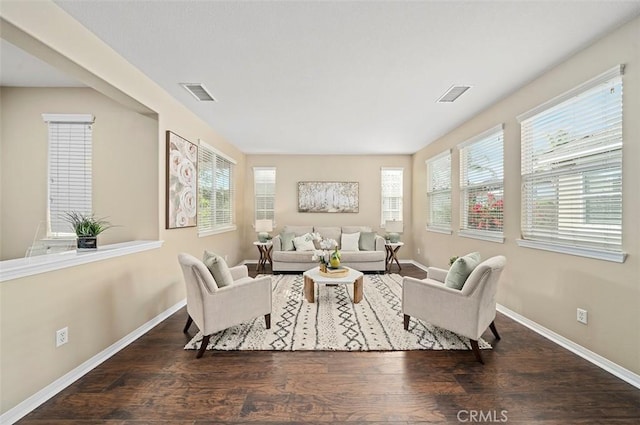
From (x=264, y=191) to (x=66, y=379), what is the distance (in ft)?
16.5

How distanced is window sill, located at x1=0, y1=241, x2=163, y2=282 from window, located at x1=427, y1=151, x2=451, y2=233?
15.7 feet

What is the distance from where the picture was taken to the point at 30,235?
2.98 meters

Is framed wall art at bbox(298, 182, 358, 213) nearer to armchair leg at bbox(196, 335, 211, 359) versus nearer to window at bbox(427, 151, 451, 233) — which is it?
window at bbox(427, 151, 451, 233)

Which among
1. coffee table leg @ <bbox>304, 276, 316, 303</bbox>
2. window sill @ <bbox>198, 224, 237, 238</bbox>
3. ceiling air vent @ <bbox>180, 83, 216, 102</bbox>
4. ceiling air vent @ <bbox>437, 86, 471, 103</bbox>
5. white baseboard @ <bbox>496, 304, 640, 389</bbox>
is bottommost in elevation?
white baseboard @ <bbox>496, 304, 640, 389</bbox>

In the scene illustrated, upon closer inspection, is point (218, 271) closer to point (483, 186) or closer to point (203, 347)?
point (203, 347)

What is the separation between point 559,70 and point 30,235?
577 centimetres

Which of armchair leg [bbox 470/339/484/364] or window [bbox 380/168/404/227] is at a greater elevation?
window [bbox 380/168/404/227]

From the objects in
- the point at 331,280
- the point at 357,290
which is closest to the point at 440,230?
the point at 357,290

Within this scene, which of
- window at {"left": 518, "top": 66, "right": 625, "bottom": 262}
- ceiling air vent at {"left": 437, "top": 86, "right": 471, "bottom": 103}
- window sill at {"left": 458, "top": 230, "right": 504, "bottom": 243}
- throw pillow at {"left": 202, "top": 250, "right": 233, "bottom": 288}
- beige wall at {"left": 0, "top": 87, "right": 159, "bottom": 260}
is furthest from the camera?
window sill at {"left": 458, "top": 230, "right": 504, "bottom": 243}

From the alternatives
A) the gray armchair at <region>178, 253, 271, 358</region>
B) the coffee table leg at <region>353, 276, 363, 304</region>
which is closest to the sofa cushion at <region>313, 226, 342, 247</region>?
the coffee table leg at <region>353, 276, 363, 304</region>

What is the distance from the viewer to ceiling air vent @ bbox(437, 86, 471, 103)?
10.2 ft

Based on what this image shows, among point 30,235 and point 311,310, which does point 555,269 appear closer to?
point 311,310

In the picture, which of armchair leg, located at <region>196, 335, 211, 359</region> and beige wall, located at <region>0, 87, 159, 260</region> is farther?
beige wall, located at <region>0, 87, 159, 260</region>

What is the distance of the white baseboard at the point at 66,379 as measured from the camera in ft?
5.55
